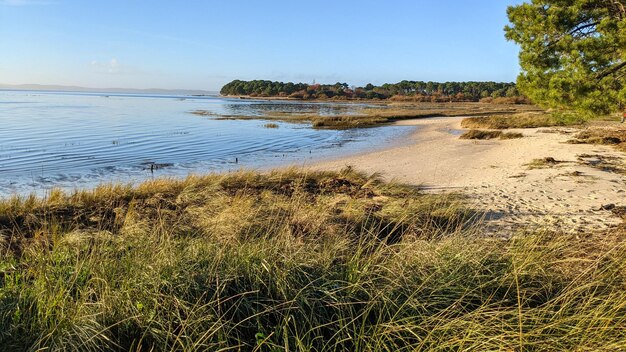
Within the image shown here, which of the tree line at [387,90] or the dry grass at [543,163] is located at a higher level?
the tree line at [387,90]

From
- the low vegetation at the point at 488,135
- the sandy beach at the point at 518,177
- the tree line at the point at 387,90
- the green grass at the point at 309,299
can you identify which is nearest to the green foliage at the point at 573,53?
the sandy beach at the point at 518,177

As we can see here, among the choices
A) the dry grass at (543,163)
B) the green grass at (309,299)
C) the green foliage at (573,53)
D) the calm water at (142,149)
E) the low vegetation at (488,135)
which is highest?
the green foliage at (573,53)

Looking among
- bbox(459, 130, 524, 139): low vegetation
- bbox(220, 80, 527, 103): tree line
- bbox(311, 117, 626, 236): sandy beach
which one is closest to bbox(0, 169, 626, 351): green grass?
bbox(311, 117, 626, 236): sandy beach

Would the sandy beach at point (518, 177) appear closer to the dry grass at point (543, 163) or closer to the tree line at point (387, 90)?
the dry grass at point (543, 163)

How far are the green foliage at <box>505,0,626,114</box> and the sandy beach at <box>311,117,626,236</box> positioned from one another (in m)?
2.24

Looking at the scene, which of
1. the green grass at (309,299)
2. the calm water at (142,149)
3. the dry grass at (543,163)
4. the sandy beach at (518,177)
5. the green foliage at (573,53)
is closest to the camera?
the green grass at (309,299)

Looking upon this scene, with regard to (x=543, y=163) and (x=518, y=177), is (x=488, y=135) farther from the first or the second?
(x=518, y=177)

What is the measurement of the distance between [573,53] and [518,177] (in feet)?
12.6

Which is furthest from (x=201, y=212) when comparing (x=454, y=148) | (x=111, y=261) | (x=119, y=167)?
(x=454, y=148)

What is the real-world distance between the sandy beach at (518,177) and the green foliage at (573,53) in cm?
224

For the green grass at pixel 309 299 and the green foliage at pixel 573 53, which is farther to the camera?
the green foliage at pixel 573 53

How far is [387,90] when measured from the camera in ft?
Result: 497

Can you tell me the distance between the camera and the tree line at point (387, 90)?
124312 mm

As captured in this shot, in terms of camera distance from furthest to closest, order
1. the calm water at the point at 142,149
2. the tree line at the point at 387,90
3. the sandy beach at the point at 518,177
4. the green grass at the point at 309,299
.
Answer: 1. the tree line at the point at 387,90
2. the calm water at the point at 142,149
3. the sandy beach at the point at 518,177
4. the green grass at the point at 309,299
